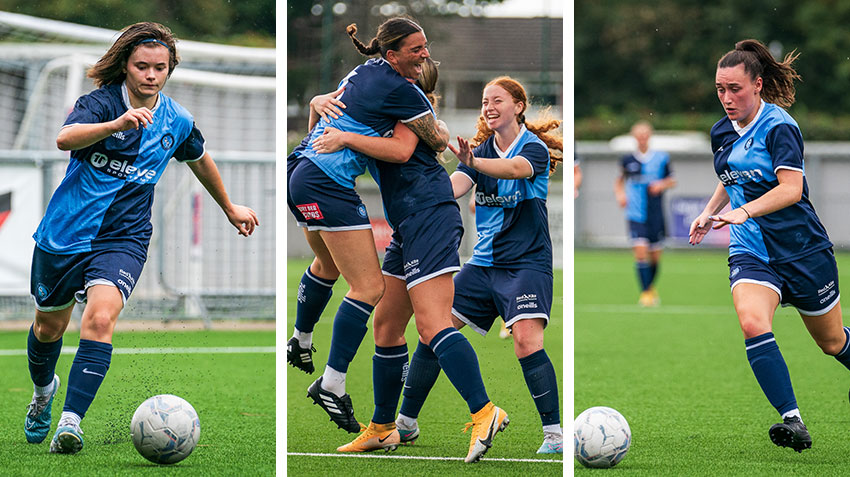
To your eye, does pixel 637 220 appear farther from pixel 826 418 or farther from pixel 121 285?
pixel 121 285

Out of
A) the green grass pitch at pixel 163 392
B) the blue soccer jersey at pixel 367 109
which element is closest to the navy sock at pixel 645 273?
the green grass pitch at pixel 163 392

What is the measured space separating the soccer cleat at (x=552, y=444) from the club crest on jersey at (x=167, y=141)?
2202 millimetres

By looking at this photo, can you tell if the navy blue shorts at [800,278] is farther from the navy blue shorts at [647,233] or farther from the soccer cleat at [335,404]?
the navy blue shorts at [647,233]

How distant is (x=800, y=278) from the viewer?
511cm

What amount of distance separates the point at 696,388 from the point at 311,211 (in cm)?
369

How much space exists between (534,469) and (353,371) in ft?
9.63

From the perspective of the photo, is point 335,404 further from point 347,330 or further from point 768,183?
point 768,183

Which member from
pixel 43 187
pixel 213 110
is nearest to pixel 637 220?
pixel 213 110

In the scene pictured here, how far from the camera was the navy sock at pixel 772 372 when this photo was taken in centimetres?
491

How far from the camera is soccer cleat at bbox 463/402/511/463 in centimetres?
457

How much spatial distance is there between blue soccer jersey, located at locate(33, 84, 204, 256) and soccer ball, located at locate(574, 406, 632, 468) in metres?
2.17

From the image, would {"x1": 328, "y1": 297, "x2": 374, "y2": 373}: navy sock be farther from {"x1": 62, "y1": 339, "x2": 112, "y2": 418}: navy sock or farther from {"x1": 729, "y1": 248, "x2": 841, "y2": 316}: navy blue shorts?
{"x1": 729, "y1": 248, "x2": 841, "y2": 316}: navy blue shorts

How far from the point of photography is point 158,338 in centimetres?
1045

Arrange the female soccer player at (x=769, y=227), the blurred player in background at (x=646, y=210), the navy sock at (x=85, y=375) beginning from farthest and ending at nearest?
the blurred player in background at (x=646, y=210) < the female soccer player at (x=769, y=227) < the navy sock at (x=85, y=375)
